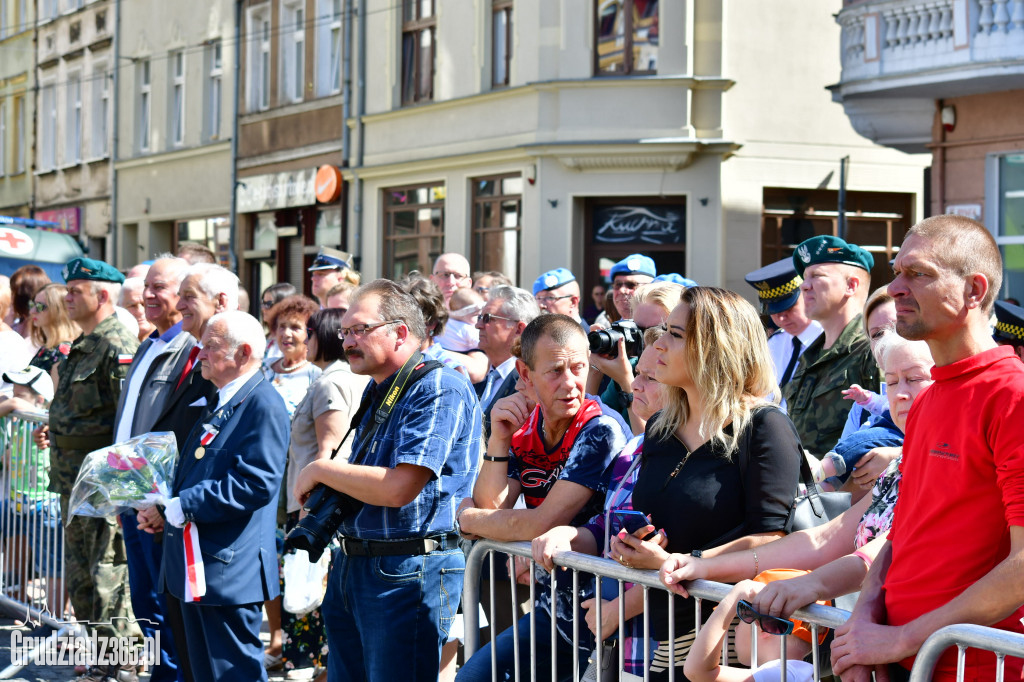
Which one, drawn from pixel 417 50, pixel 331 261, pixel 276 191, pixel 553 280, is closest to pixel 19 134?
pixel 276 191

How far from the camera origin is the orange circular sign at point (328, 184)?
847 inches

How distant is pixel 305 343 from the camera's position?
6965 millimetres

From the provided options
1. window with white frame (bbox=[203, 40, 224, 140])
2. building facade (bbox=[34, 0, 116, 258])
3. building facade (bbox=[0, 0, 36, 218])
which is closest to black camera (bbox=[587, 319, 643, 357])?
window with white frame (bbox=[203, 40, 224, 140])

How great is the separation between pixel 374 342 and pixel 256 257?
Result: 2054 cm

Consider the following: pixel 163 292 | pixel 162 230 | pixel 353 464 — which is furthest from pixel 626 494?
pixel 162 230

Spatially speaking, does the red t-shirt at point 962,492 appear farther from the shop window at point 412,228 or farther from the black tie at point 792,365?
the shop window at point 412,228

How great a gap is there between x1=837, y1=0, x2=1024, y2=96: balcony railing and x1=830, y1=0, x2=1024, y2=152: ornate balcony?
0.03ft

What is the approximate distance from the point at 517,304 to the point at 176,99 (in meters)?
22.6

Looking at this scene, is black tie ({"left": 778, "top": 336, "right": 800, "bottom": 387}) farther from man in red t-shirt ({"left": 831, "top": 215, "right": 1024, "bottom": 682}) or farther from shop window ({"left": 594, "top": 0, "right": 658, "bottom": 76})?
shop window ({"left": 594, "top": 0, "right": 658, "bottom": 76})

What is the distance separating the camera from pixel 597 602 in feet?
11.9

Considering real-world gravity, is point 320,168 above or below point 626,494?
above

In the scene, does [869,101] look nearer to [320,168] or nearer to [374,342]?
[320,168]

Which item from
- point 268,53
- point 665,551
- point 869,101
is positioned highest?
point 268,53

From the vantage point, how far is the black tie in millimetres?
6027
